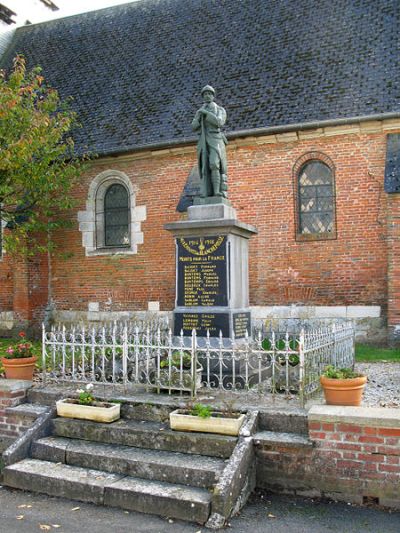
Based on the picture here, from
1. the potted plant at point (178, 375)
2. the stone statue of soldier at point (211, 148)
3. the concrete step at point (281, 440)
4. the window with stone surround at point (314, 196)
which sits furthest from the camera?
the window with stone surround at point (314, 196)

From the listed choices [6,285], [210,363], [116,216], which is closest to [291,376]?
[210,363]

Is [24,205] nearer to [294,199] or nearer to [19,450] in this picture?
[294,199]

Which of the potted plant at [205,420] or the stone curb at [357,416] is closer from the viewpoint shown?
the stone curb at [357,416]

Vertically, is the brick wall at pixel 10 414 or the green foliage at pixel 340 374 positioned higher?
the green foliage at pixel 340 374

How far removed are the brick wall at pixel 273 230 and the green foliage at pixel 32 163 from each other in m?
0.98

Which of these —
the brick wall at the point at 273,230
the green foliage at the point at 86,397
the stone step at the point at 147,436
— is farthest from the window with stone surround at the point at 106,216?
the stone step at the point at 147,436

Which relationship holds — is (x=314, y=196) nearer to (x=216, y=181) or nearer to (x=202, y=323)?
(x=216, y=181)

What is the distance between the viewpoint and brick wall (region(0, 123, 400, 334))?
1205 cm

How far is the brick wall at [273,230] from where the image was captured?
12.1 meters

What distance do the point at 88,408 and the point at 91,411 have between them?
0.18 feet

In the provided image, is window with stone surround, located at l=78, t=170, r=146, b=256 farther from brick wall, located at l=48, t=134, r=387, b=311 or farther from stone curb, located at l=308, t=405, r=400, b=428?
stone curb, located at l=308, t=405, r=400, b=428

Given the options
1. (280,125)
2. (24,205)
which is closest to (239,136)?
(280,125)

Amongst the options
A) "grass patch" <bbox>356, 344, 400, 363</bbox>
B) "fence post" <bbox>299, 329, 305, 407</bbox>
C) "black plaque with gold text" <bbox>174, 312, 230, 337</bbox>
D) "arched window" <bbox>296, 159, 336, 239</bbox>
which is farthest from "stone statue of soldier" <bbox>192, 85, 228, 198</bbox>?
"arched window" <bbox>296, 159, 336, 239</bbox>

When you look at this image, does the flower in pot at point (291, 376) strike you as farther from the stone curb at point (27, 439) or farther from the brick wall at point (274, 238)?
the brick wall at point (274, 238)
